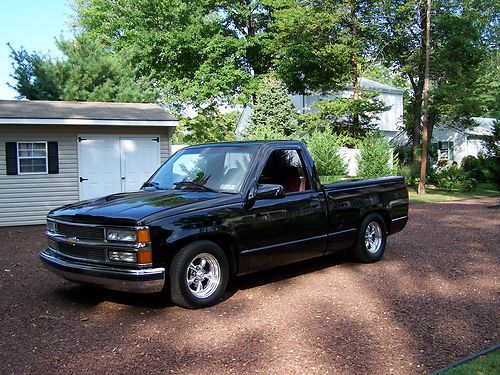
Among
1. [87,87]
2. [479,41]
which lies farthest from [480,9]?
[87,87]

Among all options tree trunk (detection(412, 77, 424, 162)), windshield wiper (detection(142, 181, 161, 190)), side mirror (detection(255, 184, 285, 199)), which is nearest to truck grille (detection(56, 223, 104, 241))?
windshield wiper (detection(142, 181, 161, 190))

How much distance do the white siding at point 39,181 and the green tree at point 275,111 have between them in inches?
496

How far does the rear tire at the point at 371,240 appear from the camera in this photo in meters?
7.36

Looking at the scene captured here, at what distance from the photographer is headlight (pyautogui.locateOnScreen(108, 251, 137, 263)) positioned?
4805 millimetres

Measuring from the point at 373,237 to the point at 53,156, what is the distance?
9532 millimetres

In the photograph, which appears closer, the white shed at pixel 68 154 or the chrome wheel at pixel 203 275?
the chrome wheel at pixel 203 275

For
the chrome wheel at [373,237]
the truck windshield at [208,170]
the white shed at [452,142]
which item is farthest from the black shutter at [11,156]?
the white shed at [452,142]

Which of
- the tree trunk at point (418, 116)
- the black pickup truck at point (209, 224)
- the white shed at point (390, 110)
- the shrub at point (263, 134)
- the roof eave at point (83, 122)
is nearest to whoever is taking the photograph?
the black pickup truck at point (209, 224)

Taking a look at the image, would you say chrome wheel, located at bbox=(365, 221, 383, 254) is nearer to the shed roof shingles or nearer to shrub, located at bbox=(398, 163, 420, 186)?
the shed roof shingles

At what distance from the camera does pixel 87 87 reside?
86.0ft

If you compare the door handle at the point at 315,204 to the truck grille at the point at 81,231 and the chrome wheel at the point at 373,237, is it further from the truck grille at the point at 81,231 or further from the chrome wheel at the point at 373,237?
the truck grille at the point at 81,231

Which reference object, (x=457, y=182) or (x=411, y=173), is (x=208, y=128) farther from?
(x=457, y=182)

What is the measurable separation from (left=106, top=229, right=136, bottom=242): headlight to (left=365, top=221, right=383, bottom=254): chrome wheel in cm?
401

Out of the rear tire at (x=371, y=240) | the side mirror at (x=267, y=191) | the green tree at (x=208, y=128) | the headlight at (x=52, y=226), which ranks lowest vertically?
the rear tire at (x=371, y=240)
